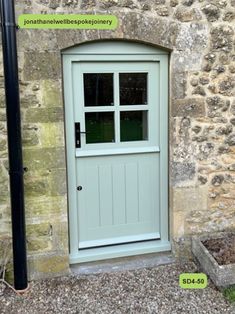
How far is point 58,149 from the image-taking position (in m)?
3.27

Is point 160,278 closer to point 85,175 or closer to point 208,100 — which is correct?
point 85,175

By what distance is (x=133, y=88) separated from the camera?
11.7 feet

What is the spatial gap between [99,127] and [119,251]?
139 centimetres

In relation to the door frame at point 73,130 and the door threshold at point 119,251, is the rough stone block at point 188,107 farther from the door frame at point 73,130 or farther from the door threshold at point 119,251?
the door threshold at point 119,251

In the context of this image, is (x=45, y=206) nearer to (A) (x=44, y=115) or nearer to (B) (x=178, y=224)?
(A) (x=44, y=115)

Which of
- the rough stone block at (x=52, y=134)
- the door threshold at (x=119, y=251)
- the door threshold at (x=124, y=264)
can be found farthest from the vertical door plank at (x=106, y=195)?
the rough stone block at (x=52, y=134)

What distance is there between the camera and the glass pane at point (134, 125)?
3.59m

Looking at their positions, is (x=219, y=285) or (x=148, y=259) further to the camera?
(x=148, y=259)

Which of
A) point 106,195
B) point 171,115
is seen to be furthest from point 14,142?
point 171,115

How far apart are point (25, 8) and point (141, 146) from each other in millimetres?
1761

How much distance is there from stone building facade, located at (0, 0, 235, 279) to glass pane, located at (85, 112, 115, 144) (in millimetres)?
339

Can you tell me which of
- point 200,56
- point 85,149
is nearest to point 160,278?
point 85,149

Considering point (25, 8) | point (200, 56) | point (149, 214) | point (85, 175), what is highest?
point (25, 8)

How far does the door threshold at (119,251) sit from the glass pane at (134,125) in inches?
47.4
